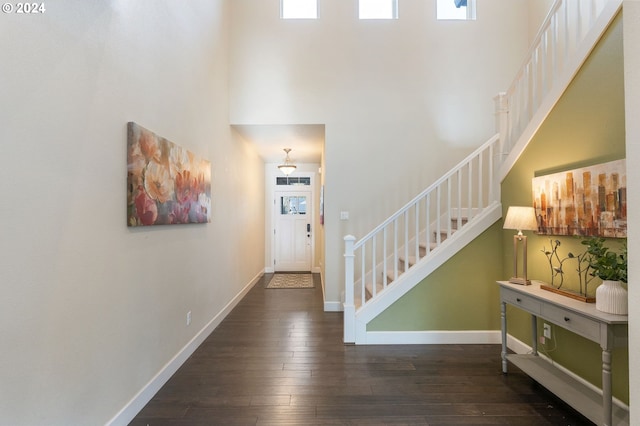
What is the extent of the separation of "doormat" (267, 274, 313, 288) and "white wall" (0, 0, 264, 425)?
9.73 ft

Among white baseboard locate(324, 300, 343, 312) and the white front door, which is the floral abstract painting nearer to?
white baseboard locate(324, 300, 343, 312)

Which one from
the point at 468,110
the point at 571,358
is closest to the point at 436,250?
the point at 571,358

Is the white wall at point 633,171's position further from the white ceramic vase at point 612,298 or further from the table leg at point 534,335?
the table leg at point 534,335

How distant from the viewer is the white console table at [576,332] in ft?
5.50

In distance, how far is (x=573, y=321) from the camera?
1.90m

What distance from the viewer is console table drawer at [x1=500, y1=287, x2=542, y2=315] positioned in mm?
2229

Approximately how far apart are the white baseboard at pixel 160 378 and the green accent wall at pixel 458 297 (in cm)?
177

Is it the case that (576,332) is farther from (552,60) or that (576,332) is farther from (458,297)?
(552,60)

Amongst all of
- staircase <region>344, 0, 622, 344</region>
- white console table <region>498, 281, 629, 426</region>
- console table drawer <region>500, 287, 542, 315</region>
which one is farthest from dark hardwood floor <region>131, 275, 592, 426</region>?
console table drawer <region>500, 287, 542, 315</region>

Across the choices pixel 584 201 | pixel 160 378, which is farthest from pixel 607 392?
pixel 160 378

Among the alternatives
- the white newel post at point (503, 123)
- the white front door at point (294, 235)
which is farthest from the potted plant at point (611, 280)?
the white front door at point (294, 235)

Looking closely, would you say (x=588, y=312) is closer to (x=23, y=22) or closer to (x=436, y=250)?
(x=436, y=250)

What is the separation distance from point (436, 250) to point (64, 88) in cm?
319

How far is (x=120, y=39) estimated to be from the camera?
1.89 meters
